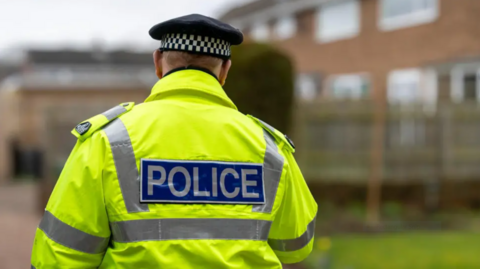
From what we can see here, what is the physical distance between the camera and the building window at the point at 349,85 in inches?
906

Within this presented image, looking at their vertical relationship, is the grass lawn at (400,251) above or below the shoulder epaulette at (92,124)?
below

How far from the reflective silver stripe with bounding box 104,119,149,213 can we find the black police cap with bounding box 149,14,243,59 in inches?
16.4

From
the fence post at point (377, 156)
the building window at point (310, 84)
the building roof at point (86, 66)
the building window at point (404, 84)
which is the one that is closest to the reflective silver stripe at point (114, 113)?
the fence post at point (377, 156)

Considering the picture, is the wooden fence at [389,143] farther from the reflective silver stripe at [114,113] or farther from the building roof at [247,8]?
the building roof at [247,8]

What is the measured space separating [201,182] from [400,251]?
21.3ft

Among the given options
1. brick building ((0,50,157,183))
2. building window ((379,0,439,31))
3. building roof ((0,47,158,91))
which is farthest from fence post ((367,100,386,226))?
building roof ((0,47,158,91))

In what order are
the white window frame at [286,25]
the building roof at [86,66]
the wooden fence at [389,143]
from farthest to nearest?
1. the building roof at [86,66]
2. the white window frame at [286,25]
3. the wooden fence at [389,143]

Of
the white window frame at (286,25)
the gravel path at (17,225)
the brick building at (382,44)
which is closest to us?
the gravel path at (17,225)

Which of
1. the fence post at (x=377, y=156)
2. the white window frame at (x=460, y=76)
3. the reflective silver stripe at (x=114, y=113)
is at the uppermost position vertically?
the reflective silver stripe at (x=114, y=113)

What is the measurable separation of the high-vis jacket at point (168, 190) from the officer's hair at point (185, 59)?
43 mm

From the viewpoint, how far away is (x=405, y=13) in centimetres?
2053

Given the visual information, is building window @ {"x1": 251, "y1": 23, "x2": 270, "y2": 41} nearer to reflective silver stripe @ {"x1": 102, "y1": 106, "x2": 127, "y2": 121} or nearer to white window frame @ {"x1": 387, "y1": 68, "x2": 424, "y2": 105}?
white window frame @ {"x1": 387, "y1": 68, "x2": 424, "y2": 105}

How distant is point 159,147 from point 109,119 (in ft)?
0.67

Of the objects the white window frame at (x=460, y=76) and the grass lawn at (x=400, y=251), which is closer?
the grass lawn at (x=400, y=251)
